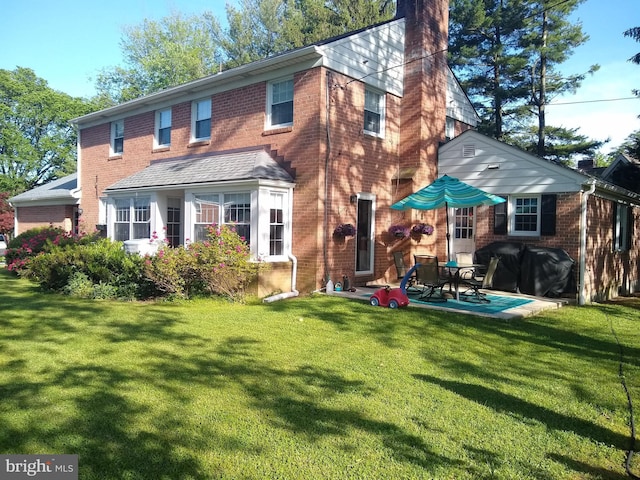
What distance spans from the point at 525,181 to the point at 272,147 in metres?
6.94

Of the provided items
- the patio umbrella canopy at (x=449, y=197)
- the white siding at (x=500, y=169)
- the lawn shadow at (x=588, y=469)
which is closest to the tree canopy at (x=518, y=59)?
the white siding at (x=500, y=169)

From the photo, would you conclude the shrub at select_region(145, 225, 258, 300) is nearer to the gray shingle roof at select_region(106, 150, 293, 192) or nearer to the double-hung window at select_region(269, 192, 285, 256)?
the double-hung window at select_region(269, 192, 285, 256)

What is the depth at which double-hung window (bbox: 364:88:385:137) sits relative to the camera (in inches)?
502

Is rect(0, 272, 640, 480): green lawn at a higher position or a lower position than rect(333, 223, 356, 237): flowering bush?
lower

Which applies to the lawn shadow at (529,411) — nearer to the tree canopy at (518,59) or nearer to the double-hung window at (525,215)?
the double-hung window at (525,215)

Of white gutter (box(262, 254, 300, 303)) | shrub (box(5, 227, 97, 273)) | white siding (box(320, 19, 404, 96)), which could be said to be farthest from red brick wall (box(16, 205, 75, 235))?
white siding (box(320, 19, 404, 96))

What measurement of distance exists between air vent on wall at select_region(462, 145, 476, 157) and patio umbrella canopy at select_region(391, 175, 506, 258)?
2.78m

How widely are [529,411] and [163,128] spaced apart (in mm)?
15122

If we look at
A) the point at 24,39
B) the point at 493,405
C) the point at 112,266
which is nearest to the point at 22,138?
the point at 24,39

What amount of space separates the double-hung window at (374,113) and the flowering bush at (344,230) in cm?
299

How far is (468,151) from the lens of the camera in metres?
13.3

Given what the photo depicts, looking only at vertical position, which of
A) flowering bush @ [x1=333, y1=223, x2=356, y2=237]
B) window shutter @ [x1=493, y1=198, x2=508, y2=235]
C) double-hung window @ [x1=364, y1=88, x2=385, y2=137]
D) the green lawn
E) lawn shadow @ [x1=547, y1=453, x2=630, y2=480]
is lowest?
lawn shadow @ [x1=547, y1=453, x2=630, y2=480]

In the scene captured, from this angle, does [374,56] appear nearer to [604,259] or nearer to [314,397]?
[604,259]

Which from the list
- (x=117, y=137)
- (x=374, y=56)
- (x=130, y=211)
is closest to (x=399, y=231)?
(x=374, y=56)
